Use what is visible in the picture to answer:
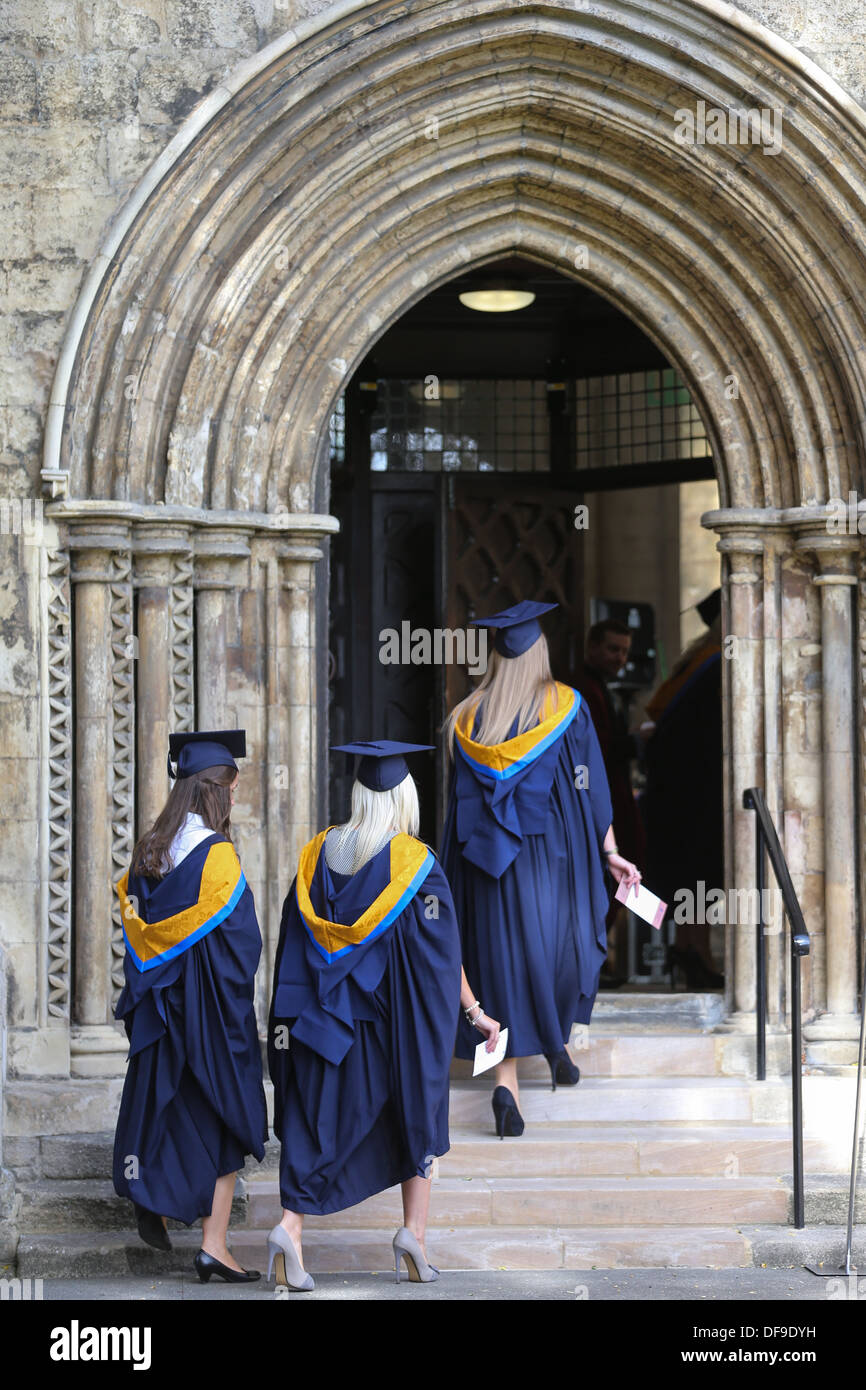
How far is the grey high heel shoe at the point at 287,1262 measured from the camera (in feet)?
16.4

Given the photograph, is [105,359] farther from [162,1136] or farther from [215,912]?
[162,1136]

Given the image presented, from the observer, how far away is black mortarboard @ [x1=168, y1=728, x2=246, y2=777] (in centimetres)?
530

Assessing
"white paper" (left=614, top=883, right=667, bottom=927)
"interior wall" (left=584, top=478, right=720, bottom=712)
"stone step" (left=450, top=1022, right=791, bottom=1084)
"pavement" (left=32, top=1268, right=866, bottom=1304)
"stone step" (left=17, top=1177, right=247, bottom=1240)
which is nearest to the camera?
"pavement" (left=32, top=1268, right=866, bottom=1304)

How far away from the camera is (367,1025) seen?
16.6 ft

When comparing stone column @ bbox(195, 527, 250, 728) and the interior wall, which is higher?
the interior wall

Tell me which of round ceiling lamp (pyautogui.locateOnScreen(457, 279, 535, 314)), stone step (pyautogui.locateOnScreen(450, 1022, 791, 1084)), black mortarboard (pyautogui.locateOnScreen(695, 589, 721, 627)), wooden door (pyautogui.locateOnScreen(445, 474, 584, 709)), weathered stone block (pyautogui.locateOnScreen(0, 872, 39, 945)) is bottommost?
stone step (pyautogui.locateOnScreen(450, 1022, 791, 1084))

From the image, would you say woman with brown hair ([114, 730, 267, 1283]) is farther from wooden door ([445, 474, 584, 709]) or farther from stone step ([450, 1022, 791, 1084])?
wooden door ([445, 474, 584, 709])

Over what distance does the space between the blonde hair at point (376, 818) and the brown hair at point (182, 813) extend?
Result: 1.41 feet

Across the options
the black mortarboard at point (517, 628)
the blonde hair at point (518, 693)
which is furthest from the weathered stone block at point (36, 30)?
the blonde hair at point (518, 693)

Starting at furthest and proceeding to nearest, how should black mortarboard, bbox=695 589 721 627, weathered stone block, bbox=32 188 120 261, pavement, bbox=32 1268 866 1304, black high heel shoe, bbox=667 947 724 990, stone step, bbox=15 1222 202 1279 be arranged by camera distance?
black mortarboard, bbox=695 589 721 627 → black high heel shoe, bbox=667 947 724 990 → weathered stone block, bbox=32 188 120 261 → stone step, bbox=15 1222 202 1279 → pavement, bbox=32 1268 866 1304

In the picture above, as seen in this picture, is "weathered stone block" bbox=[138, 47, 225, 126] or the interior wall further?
the interior wall

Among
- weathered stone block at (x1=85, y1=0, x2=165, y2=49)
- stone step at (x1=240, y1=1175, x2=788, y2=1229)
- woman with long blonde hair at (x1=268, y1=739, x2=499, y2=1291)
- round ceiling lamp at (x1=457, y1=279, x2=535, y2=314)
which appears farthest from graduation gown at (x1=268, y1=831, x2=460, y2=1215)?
round ceiling lamp at (x1=457, y1=279, x2=535, y2=314)

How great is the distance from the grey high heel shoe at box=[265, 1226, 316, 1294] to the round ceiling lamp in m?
5.39

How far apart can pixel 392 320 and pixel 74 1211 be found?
11.6 ft
